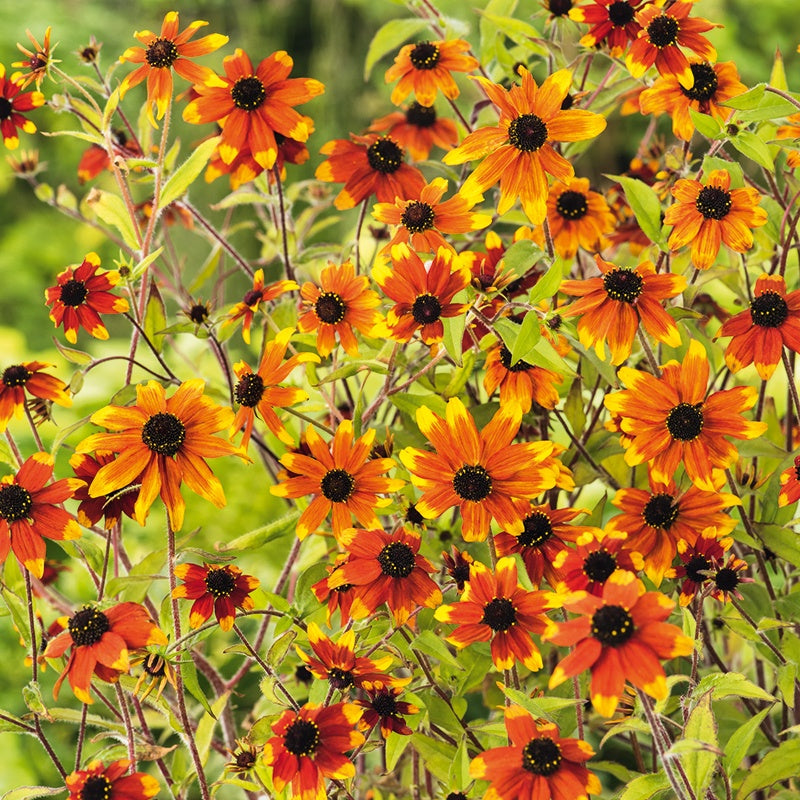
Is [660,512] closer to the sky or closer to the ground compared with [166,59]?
closer to the ground

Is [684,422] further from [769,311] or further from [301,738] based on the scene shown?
[301,738]

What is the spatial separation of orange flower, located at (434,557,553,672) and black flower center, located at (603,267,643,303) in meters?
0.15

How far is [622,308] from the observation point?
0.48 m

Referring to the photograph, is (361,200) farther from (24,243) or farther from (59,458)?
(24,243)

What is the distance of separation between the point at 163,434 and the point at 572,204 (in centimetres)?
33

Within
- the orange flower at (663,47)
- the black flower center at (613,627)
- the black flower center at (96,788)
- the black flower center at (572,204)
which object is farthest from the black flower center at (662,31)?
the black flower center at (96,788)

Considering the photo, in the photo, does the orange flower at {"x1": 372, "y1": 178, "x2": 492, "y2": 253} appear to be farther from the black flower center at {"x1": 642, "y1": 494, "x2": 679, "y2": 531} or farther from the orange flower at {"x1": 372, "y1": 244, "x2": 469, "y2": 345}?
the black flower center at {"x1": 642, "y1": 494, "x2": 679, "y2": 531}

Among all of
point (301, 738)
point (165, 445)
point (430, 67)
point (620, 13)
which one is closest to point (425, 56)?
point (430, 67)

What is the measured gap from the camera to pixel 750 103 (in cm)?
46

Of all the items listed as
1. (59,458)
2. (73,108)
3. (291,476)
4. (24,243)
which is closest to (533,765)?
(291,476)

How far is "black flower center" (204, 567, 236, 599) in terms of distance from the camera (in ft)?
1.56

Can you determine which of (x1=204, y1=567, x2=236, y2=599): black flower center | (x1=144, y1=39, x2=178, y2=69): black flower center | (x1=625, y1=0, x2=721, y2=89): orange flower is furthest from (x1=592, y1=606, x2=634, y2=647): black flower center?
(x1=144, y1=39, x2=178, y2=69): black flower center

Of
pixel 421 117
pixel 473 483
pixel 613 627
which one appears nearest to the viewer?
pixel 613 627

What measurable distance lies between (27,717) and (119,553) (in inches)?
4.4
